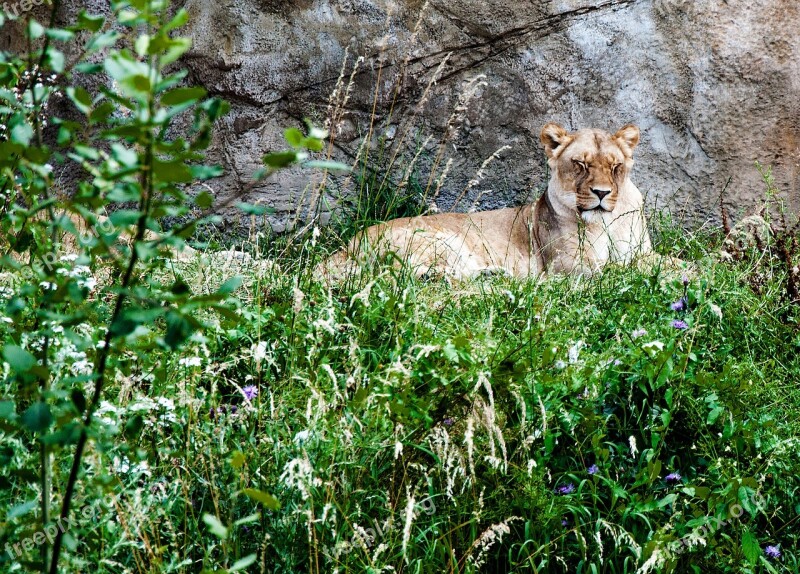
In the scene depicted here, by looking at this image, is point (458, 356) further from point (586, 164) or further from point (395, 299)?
point (586, 164)

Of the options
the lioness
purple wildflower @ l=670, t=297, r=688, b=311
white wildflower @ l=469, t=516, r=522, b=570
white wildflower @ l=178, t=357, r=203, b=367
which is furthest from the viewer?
the lioness

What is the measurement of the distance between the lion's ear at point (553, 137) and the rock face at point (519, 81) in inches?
20.4

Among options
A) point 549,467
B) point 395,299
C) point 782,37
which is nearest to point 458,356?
point 549,467

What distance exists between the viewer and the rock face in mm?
6996

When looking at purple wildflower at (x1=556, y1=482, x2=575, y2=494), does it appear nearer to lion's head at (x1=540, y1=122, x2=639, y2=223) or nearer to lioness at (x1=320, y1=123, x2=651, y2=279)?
lioness at (x1=320, y1=123, x2=651, y2=279)

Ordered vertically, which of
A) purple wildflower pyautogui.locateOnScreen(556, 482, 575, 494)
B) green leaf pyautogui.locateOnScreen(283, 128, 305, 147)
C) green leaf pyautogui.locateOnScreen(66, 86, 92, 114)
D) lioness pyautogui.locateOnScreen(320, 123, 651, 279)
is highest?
green leaf pyautogui.locateOnScreen(66, 86, 92, 114)

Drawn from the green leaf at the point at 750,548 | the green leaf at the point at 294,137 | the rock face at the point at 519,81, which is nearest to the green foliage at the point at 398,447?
the green leaf at the point at 750,548

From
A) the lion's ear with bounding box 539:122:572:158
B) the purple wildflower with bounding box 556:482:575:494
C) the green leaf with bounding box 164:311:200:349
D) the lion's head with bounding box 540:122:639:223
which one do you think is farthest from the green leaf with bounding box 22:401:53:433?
the lion's ear with bounding box 539:122:572:158

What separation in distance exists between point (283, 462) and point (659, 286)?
2281 millimetres

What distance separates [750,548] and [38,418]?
214 centimetres

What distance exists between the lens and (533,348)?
3637 millimetres

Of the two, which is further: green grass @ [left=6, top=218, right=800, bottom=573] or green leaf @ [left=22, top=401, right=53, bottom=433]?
green grass @ [left=6, top=218, right=800, bottom=573]

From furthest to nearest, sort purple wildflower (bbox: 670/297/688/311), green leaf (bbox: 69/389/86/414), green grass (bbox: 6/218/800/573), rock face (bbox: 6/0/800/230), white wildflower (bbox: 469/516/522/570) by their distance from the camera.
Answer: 1. rock face (bbox: 6/0/800/230)
2. purple wildflower (bbox: 670/297/688/311)
3. green grass (bbox: 6/218/800/573)
4. white wildflower (bbox: 469/516/522/570)
5. green leaf (bbox: 69/389/86/414)

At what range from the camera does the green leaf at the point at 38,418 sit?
172 cm
